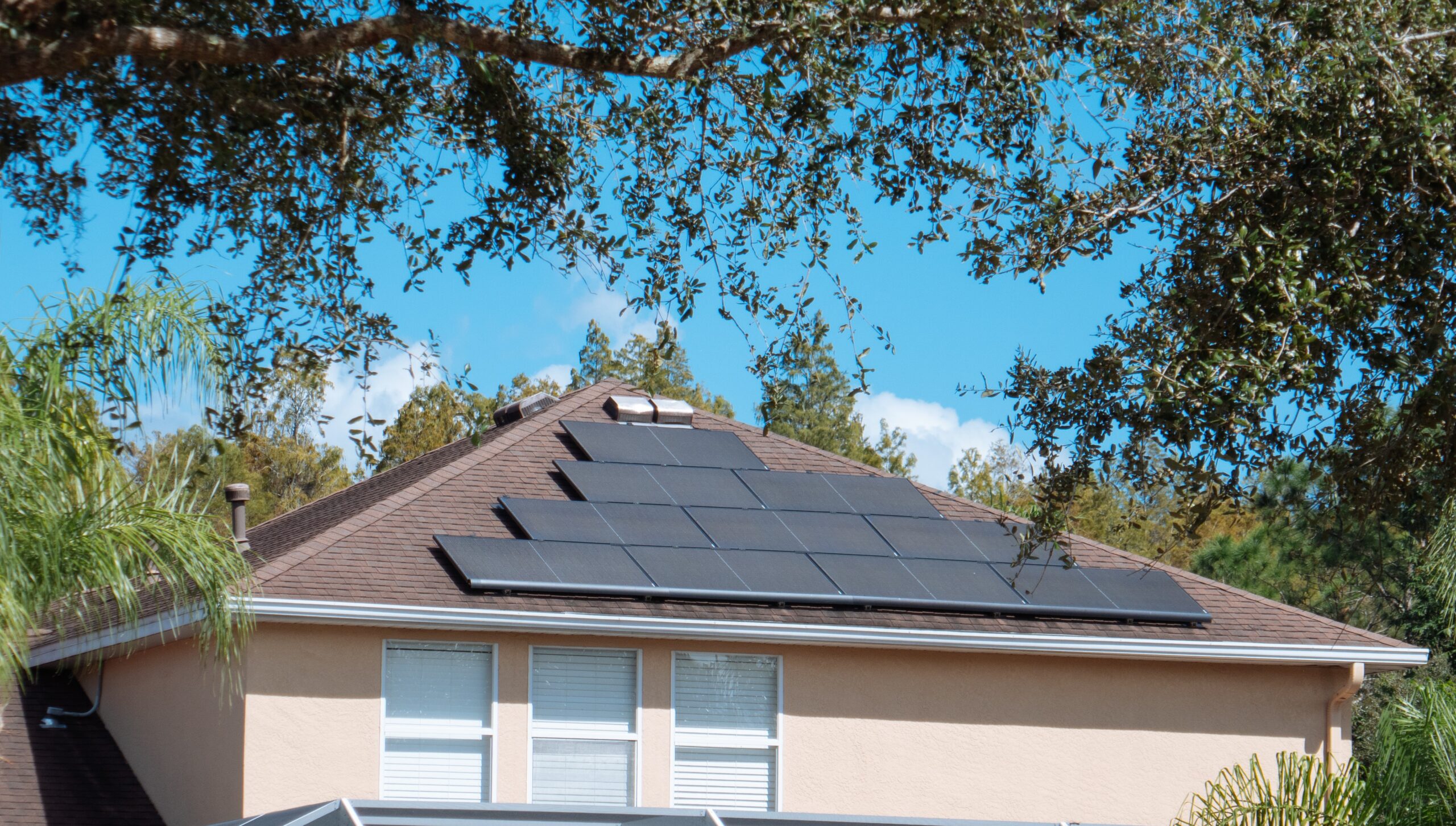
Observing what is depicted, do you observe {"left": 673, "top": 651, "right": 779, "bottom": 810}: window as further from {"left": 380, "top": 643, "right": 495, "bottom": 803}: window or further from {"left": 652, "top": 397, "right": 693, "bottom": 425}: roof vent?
{"left": 652, "top": 397, "right": 693, "bottom": 425}: roof vent

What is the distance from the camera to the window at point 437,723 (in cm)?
1247

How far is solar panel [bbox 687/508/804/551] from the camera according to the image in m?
14.3

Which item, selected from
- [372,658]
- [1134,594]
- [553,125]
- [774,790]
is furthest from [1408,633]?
[553,125]

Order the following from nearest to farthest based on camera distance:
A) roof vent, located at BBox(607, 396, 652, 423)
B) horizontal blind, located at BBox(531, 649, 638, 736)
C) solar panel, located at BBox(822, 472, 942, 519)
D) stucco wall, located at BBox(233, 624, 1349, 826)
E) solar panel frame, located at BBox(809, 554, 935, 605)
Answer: stucco wall, located at BBox(233, 624, 1349, 826)
horizontal blind, located at BBox(531, 649, 638, 736)
solar panel frame, located at BBox(809, 554, 935, 605)
solar panel, located at BBox(822, 472, 942, 519)
roof vent, located at BBox(607, 396, 652, 423)

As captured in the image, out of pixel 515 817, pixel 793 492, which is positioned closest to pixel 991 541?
pixel 793 492

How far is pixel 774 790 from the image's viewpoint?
13.3 meters

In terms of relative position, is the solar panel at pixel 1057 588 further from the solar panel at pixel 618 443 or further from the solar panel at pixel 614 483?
the solar panel at pixel 618 443

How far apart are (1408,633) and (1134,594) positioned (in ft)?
48.8

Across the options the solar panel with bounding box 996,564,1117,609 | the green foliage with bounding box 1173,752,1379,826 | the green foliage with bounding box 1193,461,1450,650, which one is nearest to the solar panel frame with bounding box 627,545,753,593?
the solar panel with bounding box 996,564,1117,609

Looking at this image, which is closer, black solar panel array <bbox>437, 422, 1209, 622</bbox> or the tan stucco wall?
the tan stucco wall

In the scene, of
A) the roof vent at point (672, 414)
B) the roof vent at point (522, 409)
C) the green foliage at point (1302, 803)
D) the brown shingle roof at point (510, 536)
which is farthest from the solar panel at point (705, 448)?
the green foliage at point (1302, 803)

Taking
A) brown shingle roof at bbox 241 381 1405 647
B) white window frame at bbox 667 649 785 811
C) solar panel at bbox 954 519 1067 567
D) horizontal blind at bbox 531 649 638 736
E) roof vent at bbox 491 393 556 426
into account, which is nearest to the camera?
brown shingle roof at bbox 241 381 1405 647

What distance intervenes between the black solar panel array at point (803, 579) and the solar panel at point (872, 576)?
1 centimetres

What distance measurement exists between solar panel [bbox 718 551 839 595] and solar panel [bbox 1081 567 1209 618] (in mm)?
3039
